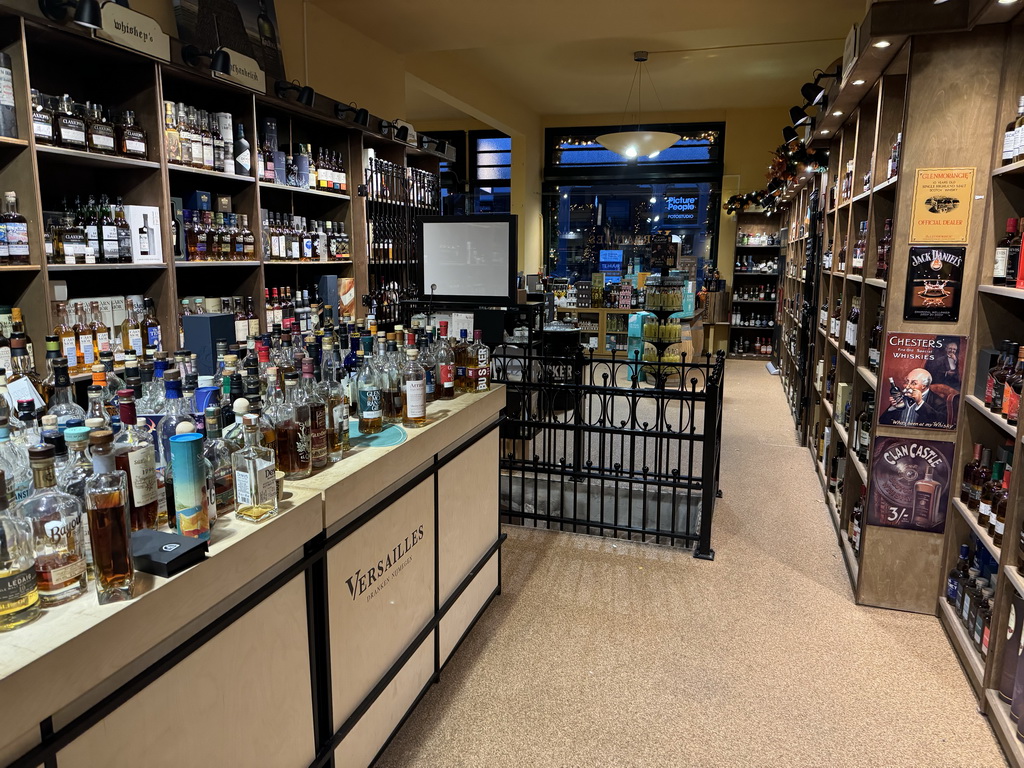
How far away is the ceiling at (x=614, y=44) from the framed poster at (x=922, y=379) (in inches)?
114

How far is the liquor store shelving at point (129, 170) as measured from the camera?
2.74 meters

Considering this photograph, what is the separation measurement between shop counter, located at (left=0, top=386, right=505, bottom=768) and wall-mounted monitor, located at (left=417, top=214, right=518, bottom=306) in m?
1.27

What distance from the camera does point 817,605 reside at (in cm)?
318

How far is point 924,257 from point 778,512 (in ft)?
6.70

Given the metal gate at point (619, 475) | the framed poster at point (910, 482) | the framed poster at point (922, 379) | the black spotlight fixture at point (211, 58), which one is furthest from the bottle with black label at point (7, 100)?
the framed poster at point (910, 482)

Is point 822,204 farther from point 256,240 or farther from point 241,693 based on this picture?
point 241,693

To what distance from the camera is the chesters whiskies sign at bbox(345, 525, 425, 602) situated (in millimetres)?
1955

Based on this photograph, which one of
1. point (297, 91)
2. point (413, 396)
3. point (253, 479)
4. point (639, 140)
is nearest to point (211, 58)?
point (297, 91)

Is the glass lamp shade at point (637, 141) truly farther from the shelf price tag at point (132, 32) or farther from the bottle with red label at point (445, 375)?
the bottle with red label at point (445, 375)

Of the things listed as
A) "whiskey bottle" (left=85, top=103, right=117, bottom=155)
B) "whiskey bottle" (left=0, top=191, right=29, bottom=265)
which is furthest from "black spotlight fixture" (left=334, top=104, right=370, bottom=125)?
"whiskey bottle" (left=0, top=191, right=29, bottom=265)

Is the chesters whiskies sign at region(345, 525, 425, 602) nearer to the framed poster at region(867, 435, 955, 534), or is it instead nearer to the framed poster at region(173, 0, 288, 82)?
the framed poster at region(867, 435, 955, 534)

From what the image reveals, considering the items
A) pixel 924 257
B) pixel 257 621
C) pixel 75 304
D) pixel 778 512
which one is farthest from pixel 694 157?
pixel 257 621

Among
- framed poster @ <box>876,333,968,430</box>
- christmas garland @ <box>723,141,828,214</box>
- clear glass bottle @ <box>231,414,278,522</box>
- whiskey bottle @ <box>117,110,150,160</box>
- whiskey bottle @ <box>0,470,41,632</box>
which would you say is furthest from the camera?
christmas garland @ <box>723,141,828,214</box>

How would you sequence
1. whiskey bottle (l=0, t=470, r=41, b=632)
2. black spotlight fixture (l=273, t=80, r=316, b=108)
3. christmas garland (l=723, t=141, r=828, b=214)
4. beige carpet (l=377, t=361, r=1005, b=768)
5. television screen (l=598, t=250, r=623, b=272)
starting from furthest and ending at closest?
television screen (l=598, t=250, r=623, b=272) → christmas garland (l=723, t=141, r=828, b=214) → black spotlight fixture (l=273, t=80, r=316, b=108) → beige carpet (l=377, t=361, r=1005, b=768) → whiskey bottle (l=0, t=470, r=41, b=632)
